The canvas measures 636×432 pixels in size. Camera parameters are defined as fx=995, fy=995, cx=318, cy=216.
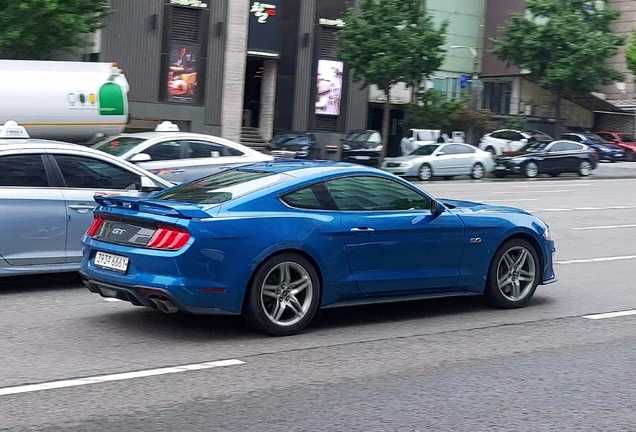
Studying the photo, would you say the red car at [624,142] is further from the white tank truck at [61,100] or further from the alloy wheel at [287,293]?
the alloy wheel at [287,293]

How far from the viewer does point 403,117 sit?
166 feet

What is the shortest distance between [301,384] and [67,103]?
43.7 feet

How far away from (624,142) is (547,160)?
19.5 meters

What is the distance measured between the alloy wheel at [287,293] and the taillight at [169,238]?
756 mm

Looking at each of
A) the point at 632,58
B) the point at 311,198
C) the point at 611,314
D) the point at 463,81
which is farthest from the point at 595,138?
the point at 311,198

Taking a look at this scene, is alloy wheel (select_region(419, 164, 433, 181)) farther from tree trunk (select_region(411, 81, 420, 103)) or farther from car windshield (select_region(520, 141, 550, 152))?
tree trunk (select_region(411, 81, 420, 103))

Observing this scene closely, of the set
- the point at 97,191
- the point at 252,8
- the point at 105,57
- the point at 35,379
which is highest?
the point at 252,8

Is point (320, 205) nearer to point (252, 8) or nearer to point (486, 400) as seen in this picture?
point (486, 400)

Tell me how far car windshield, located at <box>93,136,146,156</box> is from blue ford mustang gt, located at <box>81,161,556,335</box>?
26.1 ft

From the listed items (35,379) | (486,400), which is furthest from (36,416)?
(486,400)

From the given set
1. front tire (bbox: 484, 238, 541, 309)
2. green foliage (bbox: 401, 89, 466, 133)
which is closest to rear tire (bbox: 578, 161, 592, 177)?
green foliage (bbox: 401, 89, 466, 133)

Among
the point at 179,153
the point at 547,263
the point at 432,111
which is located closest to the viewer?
the point at 547,263

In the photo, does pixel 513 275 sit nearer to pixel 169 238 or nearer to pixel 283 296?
pixel 283 296

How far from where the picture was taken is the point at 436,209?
899cm
